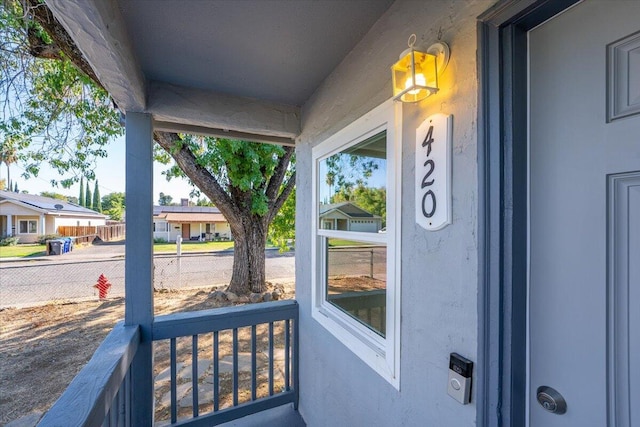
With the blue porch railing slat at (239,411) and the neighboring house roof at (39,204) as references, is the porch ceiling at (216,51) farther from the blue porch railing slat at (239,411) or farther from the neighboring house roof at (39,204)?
the neighboring house roof at (39,204)

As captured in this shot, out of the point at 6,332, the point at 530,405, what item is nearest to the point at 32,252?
the point at 6,332

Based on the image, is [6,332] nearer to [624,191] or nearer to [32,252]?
[624,191]

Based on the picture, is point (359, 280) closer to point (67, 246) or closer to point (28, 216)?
point (67, 246)

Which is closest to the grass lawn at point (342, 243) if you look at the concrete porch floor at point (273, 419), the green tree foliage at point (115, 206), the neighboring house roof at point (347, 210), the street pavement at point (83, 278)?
the neighboring house roof at point (347, 210)

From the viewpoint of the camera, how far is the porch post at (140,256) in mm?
1865

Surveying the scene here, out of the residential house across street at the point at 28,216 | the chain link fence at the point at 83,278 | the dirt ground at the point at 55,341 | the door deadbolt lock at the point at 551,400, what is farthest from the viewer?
the residential house across street at the point at 28,216

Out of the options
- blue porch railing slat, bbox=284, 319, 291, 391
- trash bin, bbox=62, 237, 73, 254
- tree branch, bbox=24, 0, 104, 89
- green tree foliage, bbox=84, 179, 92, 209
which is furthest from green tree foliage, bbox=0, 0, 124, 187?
green tree foliage, bbox=84, 179, 92, 209

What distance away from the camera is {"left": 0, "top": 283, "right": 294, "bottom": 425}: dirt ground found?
3.34 meters

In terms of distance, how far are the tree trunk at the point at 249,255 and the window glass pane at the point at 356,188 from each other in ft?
12.7

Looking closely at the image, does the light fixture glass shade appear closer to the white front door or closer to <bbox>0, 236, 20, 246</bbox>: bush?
the white front door

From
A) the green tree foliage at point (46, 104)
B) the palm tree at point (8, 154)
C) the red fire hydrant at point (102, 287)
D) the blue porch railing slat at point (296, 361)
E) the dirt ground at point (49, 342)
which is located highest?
the green tree foliage at point (46, 104)

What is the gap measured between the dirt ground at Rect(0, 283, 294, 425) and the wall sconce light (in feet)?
14.9

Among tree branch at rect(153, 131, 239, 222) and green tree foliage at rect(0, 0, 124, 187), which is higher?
green tree foliage at rect(0, 0, 124, 187)

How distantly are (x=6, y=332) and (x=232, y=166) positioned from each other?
4766 millimetres
